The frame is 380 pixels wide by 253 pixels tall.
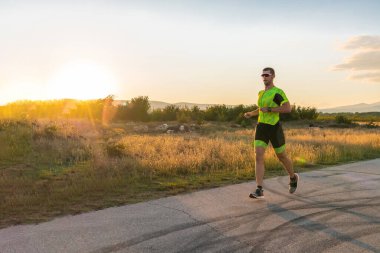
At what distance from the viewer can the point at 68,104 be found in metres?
40.8

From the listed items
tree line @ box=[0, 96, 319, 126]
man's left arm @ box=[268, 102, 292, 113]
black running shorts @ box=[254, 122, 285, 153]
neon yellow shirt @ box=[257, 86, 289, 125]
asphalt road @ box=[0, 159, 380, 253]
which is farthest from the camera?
tree line @ box=[0, 96, 319, 126]

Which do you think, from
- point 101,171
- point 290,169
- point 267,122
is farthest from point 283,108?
point 101,171

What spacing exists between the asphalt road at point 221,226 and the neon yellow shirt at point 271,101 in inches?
55.1

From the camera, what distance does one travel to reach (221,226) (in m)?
5.48

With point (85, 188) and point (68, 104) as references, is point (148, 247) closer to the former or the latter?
point (85, 188)

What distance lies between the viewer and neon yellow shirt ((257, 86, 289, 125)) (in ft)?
23.0

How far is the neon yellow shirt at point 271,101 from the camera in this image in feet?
23.0

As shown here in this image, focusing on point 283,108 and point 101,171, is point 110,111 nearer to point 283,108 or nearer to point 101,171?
point 101,171

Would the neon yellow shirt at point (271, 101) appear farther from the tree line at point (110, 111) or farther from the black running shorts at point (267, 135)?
the tree line at point (110, 111)

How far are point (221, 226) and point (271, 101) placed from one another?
255 centimetres

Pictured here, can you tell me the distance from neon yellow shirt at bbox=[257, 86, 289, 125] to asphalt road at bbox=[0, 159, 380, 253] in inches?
55.1

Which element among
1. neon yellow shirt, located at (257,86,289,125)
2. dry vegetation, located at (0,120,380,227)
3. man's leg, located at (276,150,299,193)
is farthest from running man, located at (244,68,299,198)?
dry vegetation, located at (0,120,380,227)

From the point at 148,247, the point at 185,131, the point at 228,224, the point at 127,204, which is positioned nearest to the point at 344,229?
the point at 228,224

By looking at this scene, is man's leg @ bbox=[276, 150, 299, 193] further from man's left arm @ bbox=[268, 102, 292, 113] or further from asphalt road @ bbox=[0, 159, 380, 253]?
man's left arm @ bbox=[268, 102, 292, 113]
